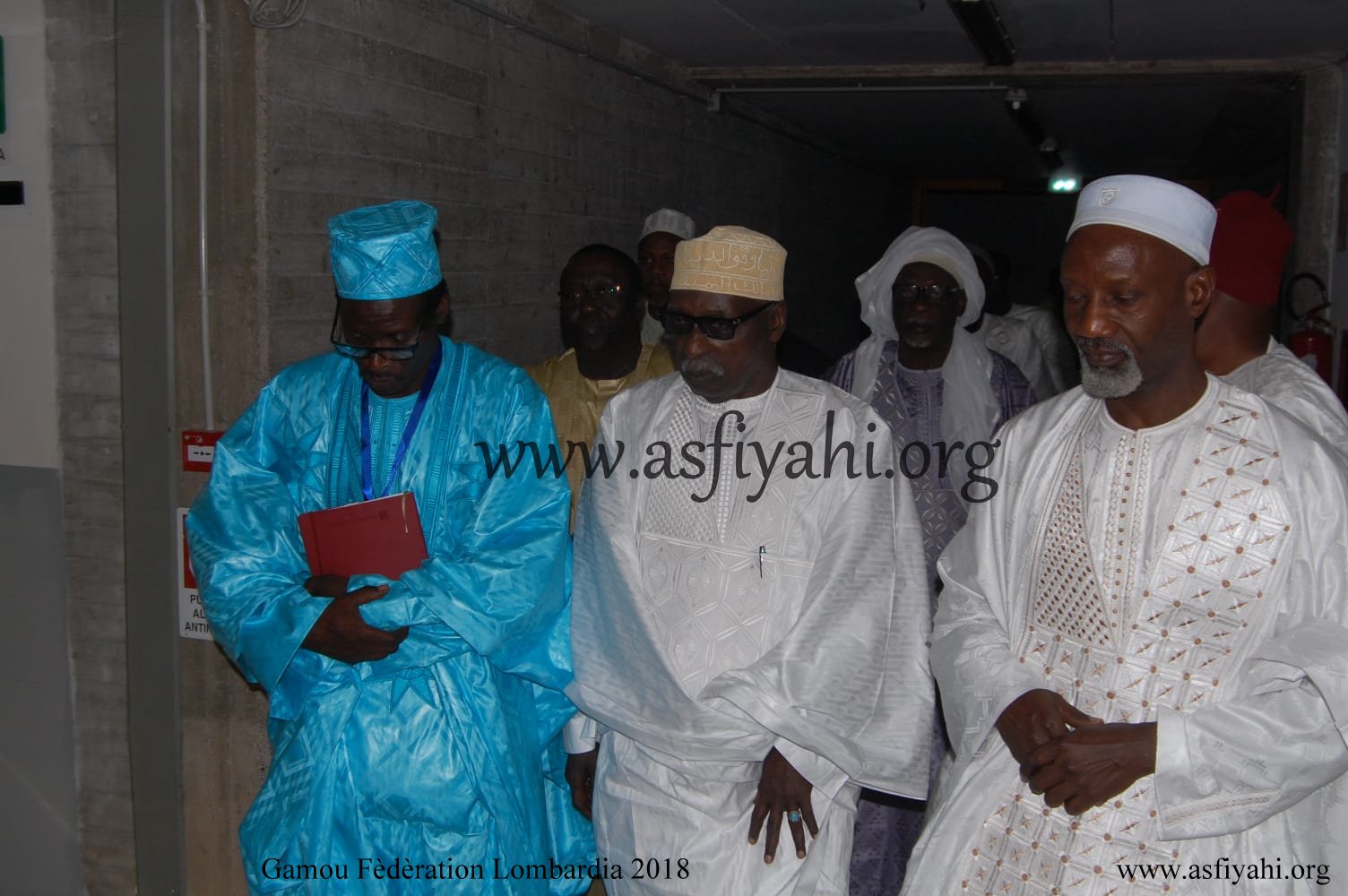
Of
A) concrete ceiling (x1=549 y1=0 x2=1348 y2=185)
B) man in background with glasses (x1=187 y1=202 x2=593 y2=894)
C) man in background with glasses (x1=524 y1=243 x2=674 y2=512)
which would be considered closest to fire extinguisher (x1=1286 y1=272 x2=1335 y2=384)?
concrete ceiling (x1=549 y1=0 x2=1348 y2=185)

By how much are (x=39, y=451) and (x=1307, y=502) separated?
352 cm

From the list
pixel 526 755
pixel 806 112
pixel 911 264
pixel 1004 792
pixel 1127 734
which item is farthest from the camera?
pixel 806 112

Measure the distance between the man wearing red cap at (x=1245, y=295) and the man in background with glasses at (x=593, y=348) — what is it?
1653 mm

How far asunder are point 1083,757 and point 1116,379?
0.65 m

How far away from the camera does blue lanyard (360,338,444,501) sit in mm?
2840

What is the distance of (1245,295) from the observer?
298 cm

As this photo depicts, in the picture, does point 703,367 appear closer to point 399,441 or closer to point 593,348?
point 399,441

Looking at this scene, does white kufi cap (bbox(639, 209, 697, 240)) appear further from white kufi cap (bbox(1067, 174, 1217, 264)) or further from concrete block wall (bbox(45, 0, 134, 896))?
white kufi cap (bbox(1067, 174, 1217, 264))

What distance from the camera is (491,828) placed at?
276 cm

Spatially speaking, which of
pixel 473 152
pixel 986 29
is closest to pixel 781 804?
pixel 473 152

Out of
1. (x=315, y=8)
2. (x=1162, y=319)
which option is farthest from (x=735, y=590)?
(x=315, y=8)

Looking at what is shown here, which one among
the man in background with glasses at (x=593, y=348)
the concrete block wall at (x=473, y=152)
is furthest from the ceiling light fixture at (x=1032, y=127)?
the man in background with glasses at (x=593, y=348)

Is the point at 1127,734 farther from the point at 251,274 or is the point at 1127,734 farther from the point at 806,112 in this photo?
the point at 806,112

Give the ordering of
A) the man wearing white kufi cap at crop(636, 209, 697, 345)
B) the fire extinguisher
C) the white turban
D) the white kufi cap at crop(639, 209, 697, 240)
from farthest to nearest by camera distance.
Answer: the fire extinguisher < the white kufi cap at crop(639, 209, 697, 240) < the man wearing white kufi cap at crop(636, 209, 697, 345) < the white turban
